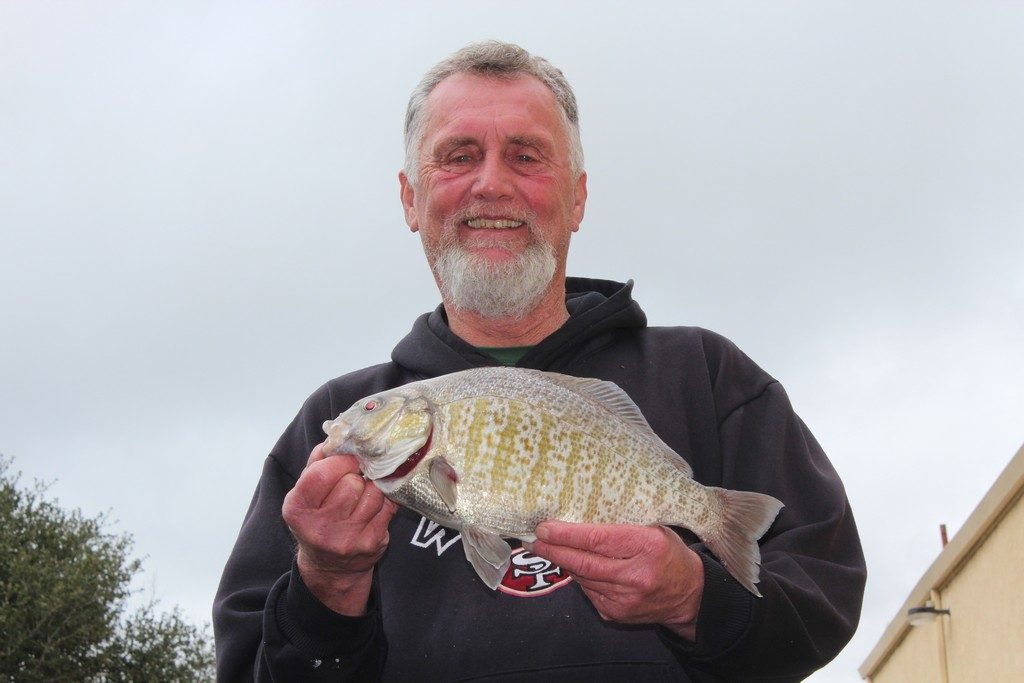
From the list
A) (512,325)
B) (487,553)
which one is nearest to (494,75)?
(512,325)

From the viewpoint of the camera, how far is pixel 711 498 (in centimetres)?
356

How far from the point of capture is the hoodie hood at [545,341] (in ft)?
15.4

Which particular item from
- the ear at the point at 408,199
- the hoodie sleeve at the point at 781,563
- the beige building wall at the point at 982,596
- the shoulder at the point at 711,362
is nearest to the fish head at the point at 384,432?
the hoodie sleeve at the point at 781,563

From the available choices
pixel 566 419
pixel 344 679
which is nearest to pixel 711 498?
pixel 566 419

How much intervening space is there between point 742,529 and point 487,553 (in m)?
0.86

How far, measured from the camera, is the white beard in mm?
4906

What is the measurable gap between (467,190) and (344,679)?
7.40 ft

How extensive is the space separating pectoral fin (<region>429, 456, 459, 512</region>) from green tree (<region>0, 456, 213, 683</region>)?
104ft

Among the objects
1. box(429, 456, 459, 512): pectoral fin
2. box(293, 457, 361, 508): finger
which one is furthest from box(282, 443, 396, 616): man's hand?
box(429, 456, 459, 512): pectoral fin

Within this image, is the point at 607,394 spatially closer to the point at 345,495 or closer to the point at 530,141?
the point at 345,495

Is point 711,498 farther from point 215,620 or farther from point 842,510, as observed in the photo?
point 215,620

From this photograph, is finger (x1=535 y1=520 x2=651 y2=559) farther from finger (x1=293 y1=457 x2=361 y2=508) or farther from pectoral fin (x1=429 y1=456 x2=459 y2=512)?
finger (x1=293 y1=457 x2=361 y2=508)

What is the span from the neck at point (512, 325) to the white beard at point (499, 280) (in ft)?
0.17

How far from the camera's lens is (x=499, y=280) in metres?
4.88
